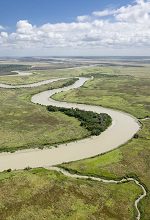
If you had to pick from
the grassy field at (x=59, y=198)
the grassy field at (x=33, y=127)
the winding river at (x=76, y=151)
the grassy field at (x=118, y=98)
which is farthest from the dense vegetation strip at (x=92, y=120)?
the grassy field at (x=59, y=198)

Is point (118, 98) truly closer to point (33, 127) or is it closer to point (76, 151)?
point (33, 127)

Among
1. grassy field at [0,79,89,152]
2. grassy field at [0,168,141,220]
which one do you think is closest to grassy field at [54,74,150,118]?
grassy field at [0,79,89,152]

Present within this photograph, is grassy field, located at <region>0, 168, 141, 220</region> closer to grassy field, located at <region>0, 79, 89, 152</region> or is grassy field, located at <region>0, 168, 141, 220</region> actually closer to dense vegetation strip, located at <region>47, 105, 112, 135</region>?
grassy field, located at <region>0, 79, 89, 152</region>

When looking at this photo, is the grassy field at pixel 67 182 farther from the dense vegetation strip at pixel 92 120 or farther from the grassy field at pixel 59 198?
the dense vegetation strip at pixel 92 120

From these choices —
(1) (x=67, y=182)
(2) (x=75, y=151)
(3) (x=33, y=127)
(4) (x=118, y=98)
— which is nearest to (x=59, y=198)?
(1) (x=67, y=182)

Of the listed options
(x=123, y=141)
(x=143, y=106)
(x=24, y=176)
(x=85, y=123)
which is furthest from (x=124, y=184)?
(x=143, y=106)

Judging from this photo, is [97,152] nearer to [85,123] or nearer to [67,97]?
[85,123]
